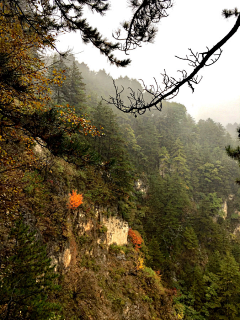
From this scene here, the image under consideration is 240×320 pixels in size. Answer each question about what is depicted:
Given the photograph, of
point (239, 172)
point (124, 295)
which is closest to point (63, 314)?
point (124, 295)

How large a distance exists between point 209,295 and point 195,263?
6.14m

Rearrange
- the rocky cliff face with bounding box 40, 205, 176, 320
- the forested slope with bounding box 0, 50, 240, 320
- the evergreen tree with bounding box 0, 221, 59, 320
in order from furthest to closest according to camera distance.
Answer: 1. the rocky cliff face with bounding box 40, 205, 176, 320
2. the forested slope with bounding box 0, 50, 240, 320
3. the evergreen tree with bounding box 0, 221, 59, 320

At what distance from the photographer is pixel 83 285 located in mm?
8562

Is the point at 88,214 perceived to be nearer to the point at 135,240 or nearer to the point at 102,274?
the point at 102,274

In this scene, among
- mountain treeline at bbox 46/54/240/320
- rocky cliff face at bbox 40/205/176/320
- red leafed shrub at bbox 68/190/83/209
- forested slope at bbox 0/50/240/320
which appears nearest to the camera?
forested slope at bbox 0/50/240/320

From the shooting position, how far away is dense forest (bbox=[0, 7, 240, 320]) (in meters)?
3.34

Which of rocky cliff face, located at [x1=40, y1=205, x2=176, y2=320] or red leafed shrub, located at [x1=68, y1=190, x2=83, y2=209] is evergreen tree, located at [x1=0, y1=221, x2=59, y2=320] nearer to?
rocky cliff face, located at [x1=40, y1=205, x2=176, y2=320]

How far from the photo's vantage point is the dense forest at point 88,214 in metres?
3.34

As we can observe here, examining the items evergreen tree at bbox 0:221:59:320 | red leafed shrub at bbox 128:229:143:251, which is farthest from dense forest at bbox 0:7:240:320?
red leafed shrub at bbox 128:229:143:251

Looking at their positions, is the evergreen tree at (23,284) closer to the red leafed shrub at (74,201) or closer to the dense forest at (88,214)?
the dense forest at (88,214)

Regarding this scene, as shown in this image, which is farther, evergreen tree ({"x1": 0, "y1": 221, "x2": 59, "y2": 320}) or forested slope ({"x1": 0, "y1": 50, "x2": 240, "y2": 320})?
forested slope ({"x1": 0, "y1": 50, "x2": 240, "y2": 320})

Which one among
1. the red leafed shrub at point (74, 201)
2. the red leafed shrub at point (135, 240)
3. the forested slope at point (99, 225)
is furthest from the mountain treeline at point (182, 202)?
the red leafed shrub at point (74, 201)

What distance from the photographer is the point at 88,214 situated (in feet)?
39.3

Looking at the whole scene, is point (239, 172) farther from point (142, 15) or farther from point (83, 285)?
point (142, 15)
